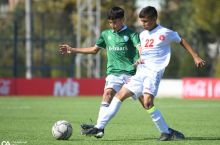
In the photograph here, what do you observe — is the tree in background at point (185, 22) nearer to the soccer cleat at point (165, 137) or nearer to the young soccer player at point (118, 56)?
the young soccer player at point (118, 56)

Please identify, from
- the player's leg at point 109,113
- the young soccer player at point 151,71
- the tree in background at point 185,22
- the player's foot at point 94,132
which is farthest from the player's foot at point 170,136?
the tree in background at point 185,22

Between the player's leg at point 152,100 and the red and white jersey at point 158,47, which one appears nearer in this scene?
the player's leg at point 152,100

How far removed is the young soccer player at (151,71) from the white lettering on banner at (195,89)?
22406mm

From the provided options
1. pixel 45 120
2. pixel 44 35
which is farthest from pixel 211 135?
pixel 44 35

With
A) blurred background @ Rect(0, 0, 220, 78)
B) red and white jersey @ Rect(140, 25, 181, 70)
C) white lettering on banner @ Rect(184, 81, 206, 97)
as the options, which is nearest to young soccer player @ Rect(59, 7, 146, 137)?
red and white jersey @ Rect(140, 25, 181, 70)

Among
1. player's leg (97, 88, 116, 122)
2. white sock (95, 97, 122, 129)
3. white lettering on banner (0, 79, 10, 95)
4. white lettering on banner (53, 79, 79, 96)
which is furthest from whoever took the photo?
white lettering on banner (53, 79, 79, 96)

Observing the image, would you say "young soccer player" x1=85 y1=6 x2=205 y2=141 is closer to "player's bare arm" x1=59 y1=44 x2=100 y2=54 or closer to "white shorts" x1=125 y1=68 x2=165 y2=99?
"white shorts" x1=125 y1=68 x2=165 y2=99

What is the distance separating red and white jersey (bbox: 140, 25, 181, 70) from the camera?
42.5 feet

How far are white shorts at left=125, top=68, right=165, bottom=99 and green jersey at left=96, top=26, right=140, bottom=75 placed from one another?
63 cm

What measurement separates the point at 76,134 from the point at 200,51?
44355mm

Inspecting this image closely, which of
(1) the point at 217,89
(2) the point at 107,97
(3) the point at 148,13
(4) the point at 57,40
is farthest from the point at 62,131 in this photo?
(4) the point at 57,40

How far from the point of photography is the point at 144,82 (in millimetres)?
12930

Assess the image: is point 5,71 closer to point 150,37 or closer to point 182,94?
point 182,94

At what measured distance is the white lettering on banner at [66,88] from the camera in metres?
36.6
